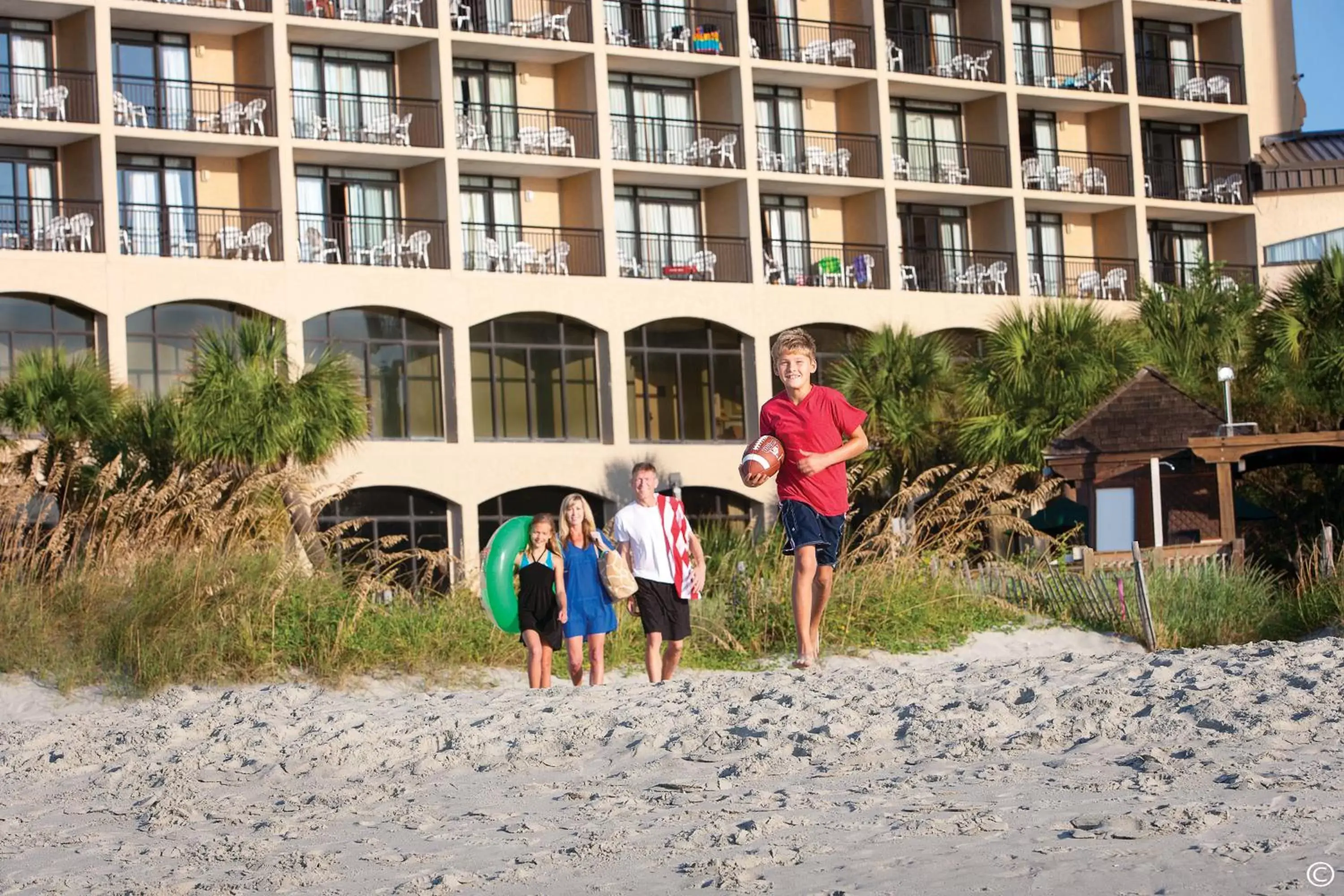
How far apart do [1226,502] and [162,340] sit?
769 inches

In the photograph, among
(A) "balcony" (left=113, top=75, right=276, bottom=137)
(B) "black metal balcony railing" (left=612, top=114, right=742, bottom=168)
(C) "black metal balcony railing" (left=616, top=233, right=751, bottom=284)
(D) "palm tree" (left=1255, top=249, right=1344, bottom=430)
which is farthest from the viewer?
(B) "black metal balcony railing" (left=612, top=114, right=742, bottom=168)

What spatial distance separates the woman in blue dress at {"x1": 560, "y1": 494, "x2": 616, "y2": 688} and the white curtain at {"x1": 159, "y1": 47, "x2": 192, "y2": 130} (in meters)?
25.4

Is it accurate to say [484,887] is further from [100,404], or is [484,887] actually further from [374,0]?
[374,0]

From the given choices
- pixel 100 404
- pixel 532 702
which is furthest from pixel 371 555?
pixel 100 404

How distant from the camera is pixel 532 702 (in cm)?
1033

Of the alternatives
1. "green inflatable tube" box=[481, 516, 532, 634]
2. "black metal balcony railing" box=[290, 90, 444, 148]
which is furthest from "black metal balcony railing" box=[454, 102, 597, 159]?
"green inflatable tube" box=[481, 516, 532, 634]

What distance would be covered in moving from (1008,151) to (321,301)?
640 inches

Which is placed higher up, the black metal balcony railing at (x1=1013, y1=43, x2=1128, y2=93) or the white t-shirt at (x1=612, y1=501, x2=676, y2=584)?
the black metal balcony railing at (x1=1013, y1=43, x2=1128, y2=93)

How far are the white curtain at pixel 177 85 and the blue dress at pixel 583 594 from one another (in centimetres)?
2553

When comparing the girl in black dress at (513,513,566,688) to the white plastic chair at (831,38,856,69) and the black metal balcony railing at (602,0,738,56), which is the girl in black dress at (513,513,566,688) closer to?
the black metal balcony railing at (602,0,738,56)

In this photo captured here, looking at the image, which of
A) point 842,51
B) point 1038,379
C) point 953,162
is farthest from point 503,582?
point 953,162

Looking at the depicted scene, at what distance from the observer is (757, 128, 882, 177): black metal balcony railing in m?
41.9

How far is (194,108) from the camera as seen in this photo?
36562 mm

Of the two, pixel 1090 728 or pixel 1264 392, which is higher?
pixel 1264 392
